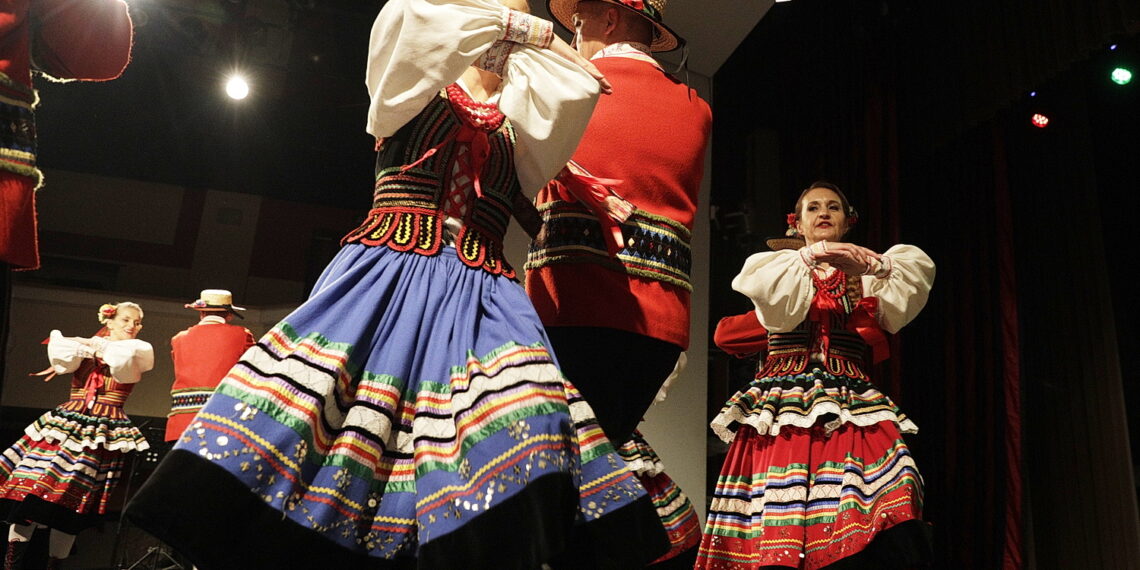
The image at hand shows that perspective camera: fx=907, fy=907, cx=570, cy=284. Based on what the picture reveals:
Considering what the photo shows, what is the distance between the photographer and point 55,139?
6703 millimetres

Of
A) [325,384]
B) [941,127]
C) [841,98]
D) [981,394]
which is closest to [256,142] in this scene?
[841,98]

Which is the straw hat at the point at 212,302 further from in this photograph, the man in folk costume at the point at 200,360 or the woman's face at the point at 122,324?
the woman's face at the point at 122,324

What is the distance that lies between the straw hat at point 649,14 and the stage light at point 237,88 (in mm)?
4488

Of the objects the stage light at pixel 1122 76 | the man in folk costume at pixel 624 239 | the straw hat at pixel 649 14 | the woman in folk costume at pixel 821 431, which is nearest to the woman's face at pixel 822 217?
the woman in folk costume at pixel 821 431

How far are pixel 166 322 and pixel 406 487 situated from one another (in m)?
7.23

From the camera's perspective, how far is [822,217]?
141 inches

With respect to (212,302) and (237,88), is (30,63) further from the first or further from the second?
(237,88)

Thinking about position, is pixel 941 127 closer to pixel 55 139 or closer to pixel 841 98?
pixel 841 98

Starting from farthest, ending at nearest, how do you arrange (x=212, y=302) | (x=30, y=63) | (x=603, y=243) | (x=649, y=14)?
(x=212, y=302), (x=649, y=14), (x=603, y=243), (x=30, y=63)

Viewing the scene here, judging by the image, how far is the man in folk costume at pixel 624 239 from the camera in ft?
6.55

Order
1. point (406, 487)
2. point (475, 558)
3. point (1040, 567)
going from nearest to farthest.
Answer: point (475, 558) → point (406, 487) → point (1040, 567)

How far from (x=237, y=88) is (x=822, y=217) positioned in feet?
14.9

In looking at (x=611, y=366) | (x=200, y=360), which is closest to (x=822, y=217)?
(x=611, y=366)

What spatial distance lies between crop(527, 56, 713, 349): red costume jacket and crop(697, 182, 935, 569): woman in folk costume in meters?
1.00
